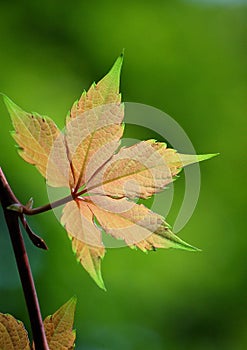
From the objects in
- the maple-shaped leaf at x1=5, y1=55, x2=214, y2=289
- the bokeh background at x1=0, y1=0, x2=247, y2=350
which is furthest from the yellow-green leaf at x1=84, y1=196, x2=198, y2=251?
the bokeh background at x1=0, y1=0, x2=247, y2=350

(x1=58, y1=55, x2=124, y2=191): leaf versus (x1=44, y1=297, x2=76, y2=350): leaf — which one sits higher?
(x1=58, y1=55, x2=124, y2=191): leaf

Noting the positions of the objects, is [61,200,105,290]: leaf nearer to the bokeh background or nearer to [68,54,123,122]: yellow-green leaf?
[68,54,123,122]: yellow-green leaf

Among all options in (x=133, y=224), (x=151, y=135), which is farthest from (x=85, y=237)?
(x=151, y=135)

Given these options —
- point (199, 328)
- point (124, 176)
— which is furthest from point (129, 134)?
point (124, 176)

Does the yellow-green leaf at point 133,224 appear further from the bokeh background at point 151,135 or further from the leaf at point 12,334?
the bokeh background at point 151,135

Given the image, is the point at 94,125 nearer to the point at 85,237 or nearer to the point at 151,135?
the point at 85,237

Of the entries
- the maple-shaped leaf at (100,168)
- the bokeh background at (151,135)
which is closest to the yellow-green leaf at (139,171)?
the maple-shaped leaf at (100,168)

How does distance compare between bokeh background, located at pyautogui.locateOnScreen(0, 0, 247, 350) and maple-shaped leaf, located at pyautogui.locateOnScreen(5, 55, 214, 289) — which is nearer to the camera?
maple-shaped leaf, located at pyautogui.locateOnScreen(5, 55, 214, 289)
